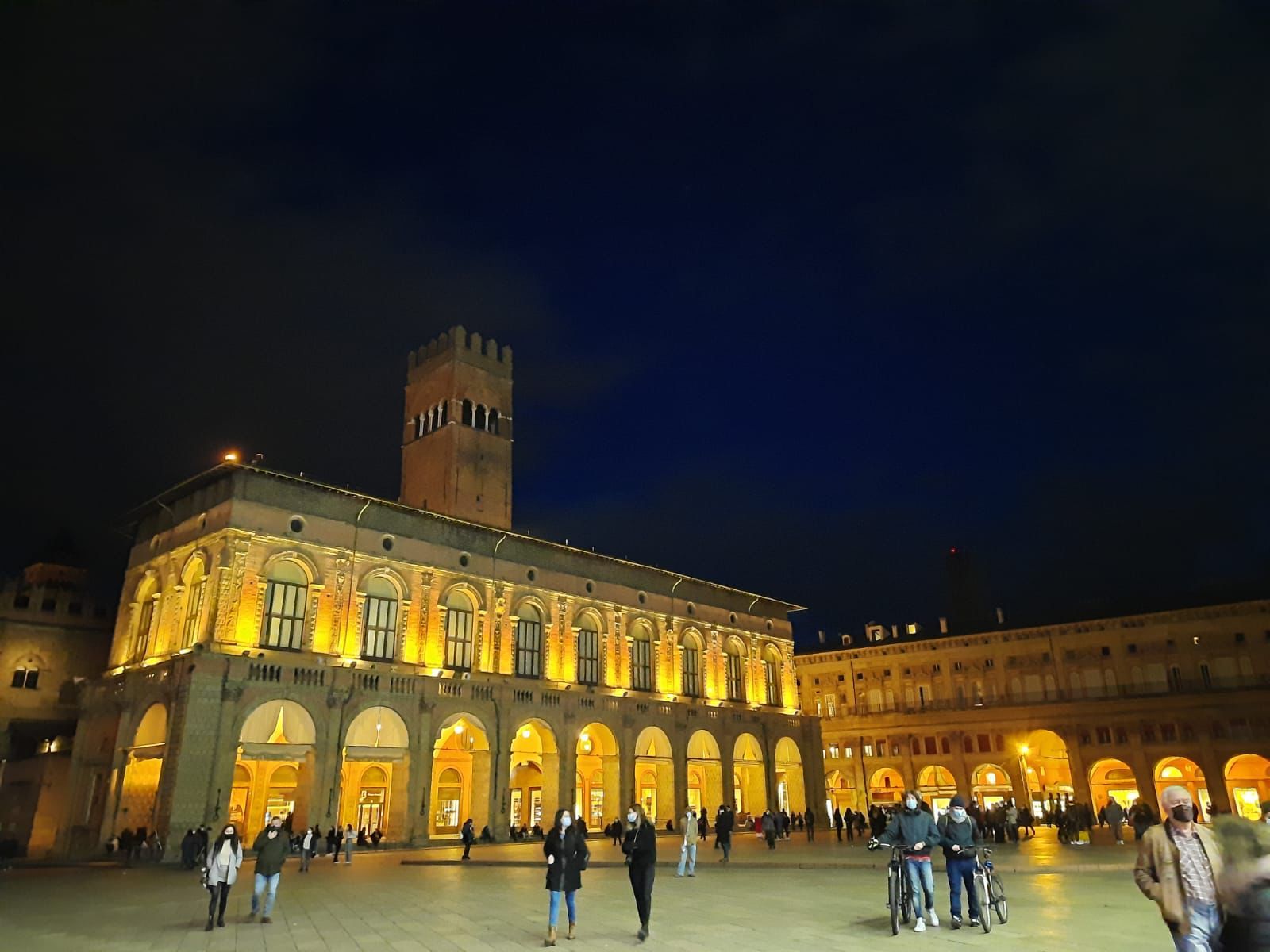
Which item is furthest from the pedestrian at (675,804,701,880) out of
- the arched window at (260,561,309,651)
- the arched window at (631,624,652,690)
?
the arched window at (631,624,652,690)

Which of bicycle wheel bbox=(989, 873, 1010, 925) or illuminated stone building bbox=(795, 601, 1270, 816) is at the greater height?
illuminated stone building bbox=(795, 601, 1270, 816)

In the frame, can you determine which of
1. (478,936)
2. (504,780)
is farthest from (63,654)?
(478,936)

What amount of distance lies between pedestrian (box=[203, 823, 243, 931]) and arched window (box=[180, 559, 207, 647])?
20744 mm

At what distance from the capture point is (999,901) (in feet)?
40.3

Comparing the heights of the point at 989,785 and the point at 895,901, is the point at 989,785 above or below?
above

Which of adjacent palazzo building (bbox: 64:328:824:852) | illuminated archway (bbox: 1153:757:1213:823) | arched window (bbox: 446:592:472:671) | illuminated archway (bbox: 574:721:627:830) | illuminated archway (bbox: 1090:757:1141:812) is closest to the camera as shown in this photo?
adjacent palazzo building (bbox: 64:328:824:852)

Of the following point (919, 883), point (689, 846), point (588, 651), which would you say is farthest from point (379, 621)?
point (919, 883)

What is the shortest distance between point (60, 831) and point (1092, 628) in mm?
60918

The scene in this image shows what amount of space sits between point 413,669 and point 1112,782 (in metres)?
47.3

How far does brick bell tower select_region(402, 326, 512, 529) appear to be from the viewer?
4897 cm

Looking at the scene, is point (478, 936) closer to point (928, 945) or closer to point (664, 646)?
point (928, 945)

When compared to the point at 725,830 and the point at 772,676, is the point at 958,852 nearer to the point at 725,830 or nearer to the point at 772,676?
the point at 725,830

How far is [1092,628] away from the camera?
198ft

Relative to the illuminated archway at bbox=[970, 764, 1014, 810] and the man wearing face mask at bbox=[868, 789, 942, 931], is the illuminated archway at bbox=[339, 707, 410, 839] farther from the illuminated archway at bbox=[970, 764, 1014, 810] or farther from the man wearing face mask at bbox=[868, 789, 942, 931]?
the illuminated archway at bbox=[970, 764, 1014, 810]
